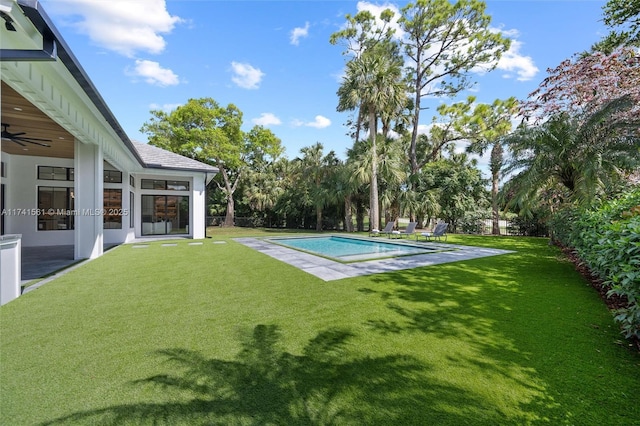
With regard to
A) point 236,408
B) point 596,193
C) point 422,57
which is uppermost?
point 422,57

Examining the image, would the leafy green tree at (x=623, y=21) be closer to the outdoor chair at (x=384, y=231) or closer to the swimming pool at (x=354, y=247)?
the swimming pool at (x=354, y=247)

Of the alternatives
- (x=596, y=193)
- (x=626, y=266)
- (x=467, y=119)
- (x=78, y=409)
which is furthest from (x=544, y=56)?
(x=78, y=409)

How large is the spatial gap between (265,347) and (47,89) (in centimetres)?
607

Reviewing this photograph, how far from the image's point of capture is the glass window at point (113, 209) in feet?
43.8

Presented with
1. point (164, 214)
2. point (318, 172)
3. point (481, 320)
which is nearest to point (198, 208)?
point (164, 214)

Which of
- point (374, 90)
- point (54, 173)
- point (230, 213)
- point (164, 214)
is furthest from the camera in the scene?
point (230, 213)

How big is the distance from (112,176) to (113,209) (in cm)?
156

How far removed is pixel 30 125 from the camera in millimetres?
7574

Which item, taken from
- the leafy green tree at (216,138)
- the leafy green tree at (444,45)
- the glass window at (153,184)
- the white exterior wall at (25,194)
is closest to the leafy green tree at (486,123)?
the leafy green tree at (444,45)

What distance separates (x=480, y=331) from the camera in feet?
12.6

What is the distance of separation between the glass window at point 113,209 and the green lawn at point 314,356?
872cm

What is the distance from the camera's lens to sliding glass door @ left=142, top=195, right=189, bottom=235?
1617 cm

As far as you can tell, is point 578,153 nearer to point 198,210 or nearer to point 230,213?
point 198,210

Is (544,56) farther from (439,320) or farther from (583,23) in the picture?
(439,320)
